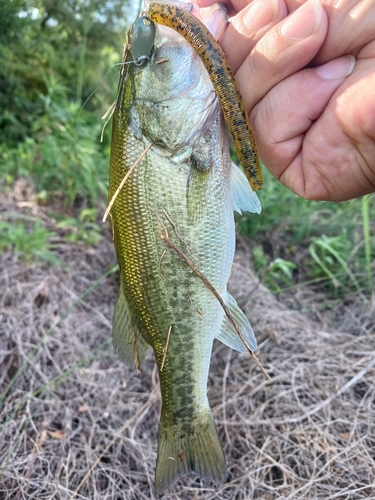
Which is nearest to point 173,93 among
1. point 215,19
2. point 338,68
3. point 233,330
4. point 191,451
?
point 215,19

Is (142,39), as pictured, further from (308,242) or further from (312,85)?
(308,242)

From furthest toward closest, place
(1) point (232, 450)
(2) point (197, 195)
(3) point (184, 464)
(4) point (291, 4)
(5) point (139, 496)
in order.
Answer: (1) point (232, 450) < (5) point (139, 496) < (3) point (184, 464) < (2) point (197, 195) < (4) point (291, 4)

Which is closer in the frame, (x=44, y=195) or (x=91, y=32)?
(x=44, y=195)

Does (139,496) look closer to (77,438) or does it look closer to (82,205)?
(77,438)

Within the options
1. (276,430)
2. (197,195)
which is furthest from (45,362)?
(197,195)

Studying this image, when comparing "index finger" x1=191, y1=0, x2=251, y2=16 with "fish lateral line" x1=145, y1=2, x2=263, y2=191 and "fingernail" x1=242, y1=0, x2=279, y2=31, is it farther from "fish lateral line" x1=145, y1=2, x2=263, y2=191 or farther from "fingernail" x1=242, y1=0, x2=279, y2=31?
"fish lateral line" x1=145, y1=2, x2=263, y2=191

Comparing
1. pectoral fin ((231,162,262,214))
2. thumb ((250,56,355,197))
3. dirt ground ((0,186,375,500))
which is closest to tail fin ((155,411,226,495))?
dirt ground ((0,186,375,500))

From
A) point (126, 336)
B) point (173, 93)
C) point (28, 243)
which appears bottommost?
point (28, 243)
